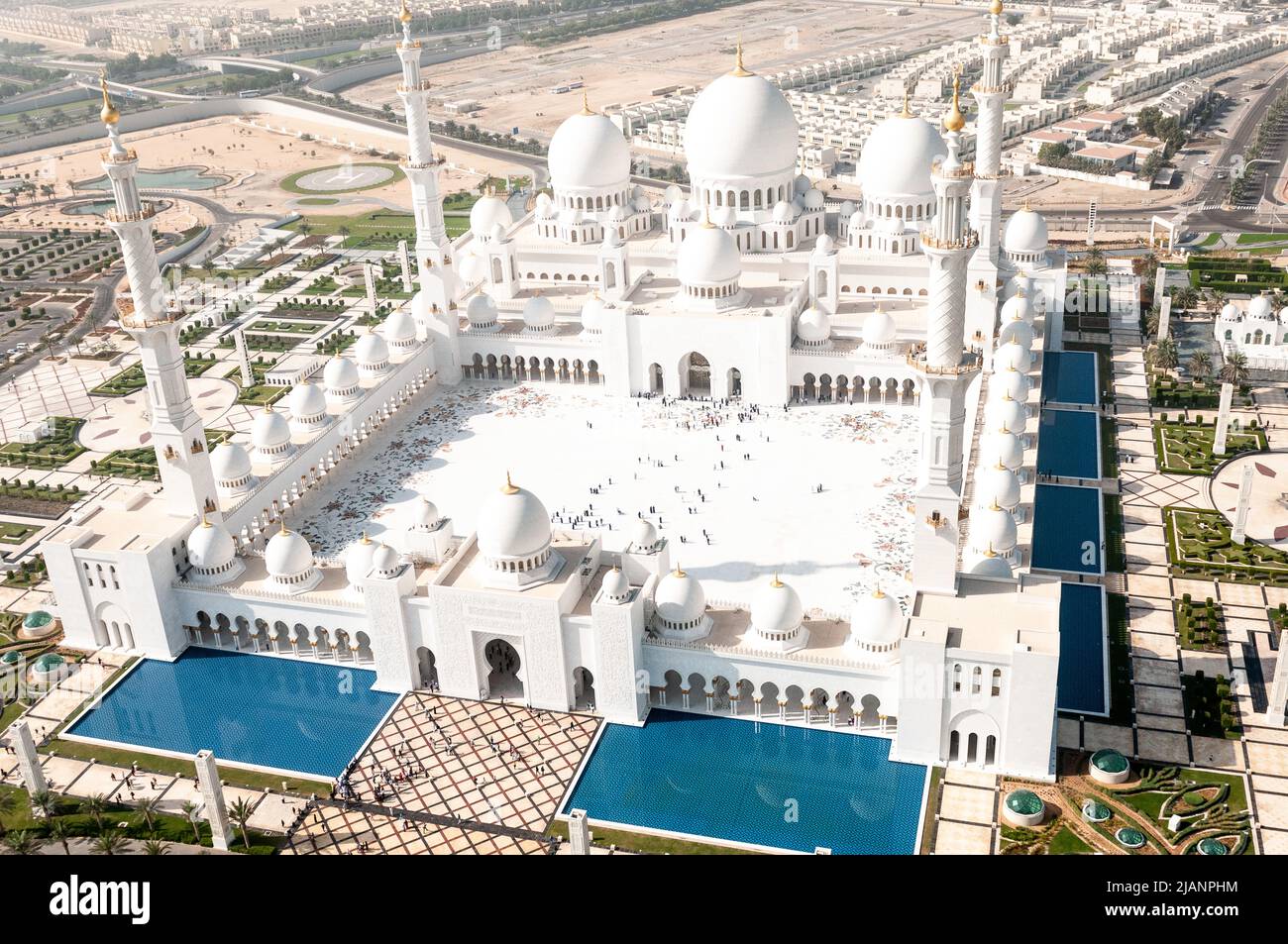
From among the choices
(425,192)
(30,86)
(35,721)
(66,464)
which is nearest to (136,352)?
(66,464)

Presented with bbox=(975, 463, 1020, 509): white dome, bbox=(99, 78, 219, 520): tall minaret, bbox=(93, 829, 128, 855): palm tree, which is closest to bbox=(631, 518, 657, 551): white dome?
bbox=(975, 463, 1020, 509): white dome

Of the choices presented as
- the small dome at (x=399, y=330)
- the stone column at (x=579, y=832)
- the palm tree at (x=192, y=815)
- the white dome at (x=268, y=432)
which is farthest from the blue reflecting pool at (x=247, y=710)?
the small dome at (x=399, y=330)

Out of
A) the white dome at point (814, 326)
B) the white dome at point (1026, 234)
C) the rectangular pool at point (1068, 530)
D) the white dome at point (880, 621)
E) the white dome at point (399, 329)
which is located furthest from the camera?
the white dome at point (1026, 234)

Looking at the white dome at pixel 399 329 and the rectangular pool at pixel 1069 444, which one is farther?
the white dome at pixel 399 329

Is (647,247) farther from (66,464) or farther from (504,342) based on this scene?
(66,464)

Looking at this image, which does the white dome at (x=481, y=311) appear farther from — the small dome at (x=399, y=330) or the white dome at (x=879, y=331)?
the white dome at (x=879, y=331)

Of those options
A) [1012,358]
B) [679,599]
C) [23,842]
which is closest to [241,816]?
[23,842]

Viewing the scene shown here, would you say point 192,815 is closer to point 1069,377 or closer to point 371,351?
point 371,351
